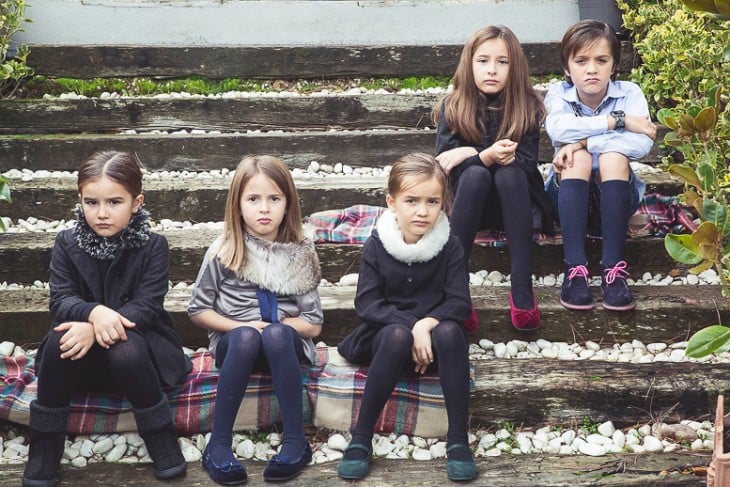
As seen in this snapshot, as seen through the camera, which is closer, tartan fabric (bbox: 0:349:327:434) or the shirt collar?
tartan fabric (bbox: 0:349:327:434)

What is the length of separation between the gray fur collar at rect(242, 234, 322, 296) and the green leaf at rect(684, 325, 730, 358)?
4.15 ft

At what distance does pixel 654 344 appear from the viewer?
3125 millimetres

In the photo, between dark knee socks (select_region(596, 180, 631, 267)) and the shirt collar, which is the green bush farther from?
dark knee socks (select_region(596, 180, 631, 267))

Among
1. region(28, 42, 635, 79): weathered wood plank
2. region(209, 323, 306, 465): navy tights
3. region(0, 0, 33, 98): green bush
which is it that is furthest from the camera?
region(28, 42, 635, 79): weathered wood plank

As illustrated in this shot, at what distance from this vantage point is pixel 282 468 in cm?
246

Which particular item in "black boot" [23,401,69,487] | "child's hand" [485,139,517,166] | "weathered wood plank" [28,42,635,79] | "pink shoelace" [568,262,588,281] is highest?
"weathered wood plank" [28,42,635,79]

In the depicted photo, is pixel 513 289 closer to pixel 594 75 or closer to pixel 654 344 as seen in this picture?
pixel 654 344

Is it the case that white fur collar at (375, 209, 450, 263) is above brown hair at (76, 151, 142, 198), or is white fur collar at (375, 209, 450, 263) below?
below

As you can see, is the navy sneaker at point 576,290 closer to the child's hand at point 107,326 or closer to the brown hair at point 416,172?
the brown hair at point 416,172

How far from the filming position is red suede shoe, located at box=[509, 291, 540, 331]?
3041 millimetres

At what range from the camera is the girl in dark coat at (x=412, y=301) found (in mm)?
2568

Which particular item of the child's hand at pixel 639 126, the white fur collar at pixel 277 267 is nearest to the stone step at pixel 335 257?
the child's hand at pixel 639 126

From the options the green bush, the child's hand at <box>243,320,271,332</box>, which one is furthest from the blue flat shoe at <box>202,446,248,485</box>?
the green bush

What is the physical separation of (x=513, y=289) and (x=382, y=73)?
2123mm
